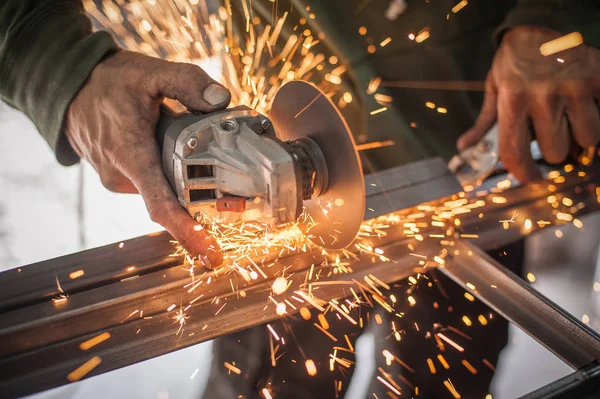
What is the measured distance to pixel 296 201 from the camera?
3.81ft

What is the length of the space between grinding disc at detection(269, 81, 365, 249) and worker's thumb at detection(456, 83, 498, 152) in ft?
2.82

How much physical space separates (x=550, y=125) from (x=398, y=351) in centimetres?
107

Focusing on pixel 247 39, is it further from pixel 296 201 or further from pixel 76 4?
pixel 296 201

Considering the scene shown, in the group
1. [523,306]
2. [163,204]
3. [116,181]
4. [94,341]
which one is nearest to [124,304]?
[94,341]

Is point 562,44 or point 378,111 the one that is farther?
point 378,111

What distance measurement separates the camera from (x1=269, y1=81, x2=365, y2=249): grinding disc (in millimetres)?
1235

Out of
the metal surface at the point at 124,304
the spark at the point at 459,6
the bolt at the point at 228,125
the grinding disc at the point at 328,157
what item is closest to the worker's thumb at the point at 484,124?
the spark at the point at 459,6

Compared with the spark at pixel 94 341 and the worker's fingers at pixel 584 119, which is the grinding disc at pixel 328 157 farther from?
the worker's fingers at pixel 584 119

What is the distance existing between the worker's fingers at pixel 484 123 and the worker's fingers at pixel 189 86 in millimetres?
1077

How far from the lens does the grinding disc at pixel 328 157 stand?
4.05ft

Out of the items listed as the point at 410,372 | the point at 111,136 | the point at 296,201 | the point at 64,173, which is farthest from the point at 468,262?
the point at 64,173

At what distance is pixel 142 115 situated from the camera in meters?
1.35

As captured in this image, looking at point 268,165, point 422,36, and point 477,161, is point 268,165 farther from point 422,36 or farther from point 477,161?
point 422,36

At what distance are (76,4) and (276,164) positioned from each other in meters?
0.97
